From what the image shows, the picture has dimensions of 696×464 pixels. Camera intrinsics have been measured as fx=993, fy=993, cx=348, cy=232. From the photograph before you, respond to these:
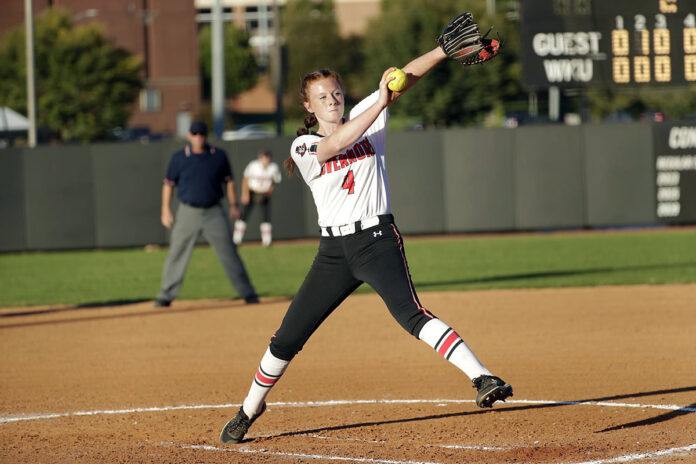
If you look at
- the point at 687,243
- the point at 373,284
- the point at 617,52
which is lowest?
the point at 687,243

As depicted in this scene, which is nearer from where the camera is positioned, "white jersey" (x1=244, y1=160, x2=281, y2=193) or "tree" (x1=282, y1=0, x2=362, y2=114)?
"white jersey" (x1=244, y1=160, x2=281, y2=193)

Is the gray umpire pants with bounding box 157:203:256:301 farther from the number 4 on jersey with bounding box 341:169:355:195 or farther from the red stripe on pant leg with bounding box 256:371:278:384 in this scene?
the number 4 on jersey with bounding box 341:169:355:195

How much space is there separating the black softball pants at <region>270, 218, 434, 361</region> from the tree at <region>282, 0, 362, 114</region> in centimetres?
5702

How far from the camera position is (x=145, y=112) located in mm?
62531

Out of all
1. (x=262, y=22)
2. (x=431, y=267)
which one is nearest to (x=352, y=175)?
(x=431, y=267)

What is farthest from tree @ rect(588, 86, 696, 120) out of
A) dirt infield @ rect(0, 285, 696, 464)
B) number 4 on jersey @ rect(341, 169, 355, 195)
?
number 4 on jersey @ rect(341, 169, 355, 195)

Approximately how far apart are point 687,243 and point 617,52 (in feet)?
13.0

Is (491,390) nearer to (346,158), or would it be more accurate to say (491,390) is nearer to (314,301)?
(314,301)

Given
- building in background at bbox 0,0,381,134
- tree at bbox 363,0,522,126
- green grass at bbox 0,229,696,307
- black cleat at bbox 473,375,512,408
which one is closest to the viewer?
black cleat at bbox 473,375,512,408

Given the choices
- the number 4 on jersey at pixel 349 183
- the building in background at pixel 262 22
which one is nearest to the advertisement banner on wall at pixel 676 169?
the number 4 on jersey at pixel 349 183

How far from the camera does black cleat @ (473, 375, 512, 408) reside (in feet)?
16.2

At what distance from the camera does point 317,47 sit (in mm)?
64688

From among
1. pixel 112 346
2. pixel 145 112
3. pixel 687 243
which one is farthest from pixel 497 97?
pixel 112 346

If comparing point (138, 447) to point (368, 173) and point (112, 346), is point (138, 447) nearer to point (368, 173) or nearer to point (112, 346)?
point (368, 173)
